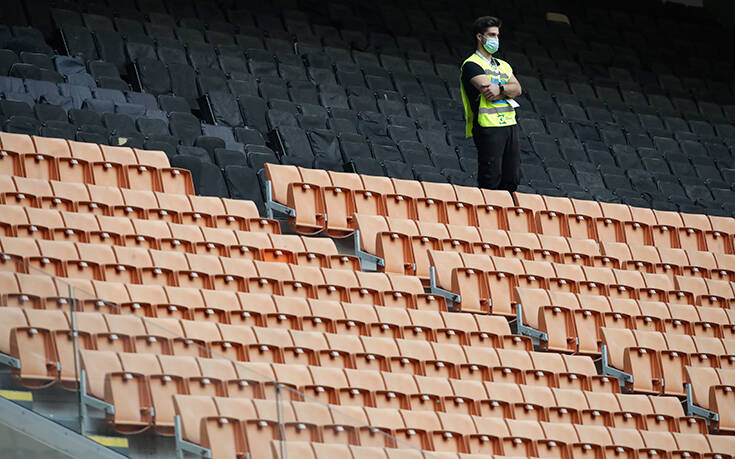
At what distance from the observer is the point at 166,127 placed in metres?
7.36

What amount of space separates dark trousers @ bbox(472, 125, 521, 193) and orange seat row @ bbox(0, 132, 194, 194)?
1593 millimetres

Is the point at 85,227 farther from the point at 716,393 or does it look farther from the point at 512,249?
the point at 716,393

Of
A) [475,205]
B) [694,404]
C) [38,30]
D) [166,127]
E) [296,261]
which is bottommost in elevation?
[694,404]

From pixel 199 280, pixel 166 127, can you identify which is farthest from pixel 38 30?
pixel 199 280

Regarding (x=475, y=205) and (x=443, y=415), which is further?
(x=475, y=205)

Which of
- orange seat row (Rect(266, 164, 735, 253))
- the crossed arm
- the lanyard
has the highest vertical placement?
the lanyard

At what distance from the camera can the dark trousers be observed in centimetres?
721

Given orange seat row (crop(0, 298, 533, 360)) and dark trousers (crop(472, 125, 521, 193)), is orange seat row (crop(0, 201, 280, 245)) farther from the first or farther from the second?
dark trousers (crop(472, 125, 521, 193))

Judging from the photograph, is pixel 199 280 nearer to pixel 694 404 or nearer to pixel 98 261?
pixel 98 261

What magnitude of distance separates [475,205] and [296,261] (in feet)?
4.47

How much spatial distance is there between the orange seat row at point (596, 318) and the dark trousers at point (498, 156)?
0.90m

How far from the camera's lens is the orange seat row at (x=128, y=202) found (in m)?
6.00

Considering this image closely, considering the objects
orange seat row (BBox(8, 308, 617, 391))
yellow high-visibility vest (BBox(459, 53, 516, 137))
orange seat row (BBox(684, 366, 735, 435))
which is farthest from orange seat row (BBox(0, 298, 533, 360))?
yellow high-visibility vest (BBox(459, 53, 516, 137))

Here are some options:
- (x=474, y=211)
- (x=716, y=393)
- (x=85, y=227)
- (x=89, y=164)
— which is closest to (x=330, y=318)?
(x=85, y=227)
